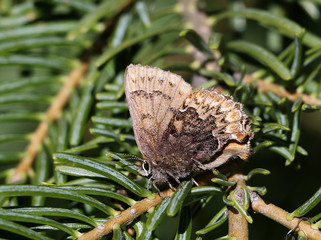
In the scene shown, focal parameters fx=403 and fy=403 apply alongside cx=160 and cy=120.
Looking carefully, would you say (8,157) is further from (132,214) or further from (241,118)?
(241,118)

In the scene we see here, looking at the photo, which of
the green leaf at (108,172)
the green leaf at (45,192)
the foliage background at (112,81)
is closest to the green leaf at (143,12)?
the foliage background at (112,81)

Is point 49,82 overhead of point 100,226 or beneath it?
overhead

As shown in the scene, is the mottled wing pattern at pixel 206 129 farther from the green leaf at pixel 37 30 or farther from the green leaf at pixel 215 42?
the green leaf at pixel 37 30

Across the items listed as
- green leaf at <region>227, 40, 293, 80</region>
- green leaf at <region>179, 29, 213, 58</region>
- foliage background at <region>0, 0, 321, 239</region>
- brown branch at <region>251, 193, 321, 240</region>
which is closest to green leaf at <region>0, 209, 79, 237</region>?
foliage background at <region>0, 0, 321, 239</region>

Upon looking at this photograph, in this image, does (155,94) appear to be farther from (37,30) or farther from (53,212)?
(37,30)

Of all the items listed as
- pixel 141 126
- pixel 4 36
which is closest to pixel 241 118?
pixel 141 126

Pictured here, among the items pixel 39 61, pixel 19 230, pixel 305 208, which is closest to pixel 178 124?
pixel 305 208
